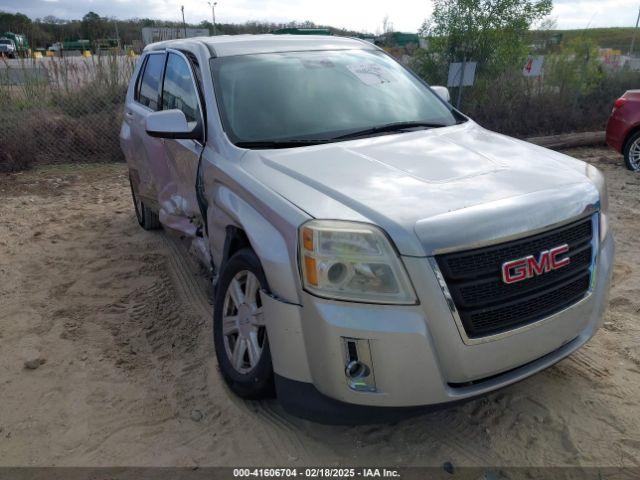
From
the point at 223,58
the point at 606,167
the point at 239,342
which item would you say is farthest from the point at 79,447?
the point at 606,167

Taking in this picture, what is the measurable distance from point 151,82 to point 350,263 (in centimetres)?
346

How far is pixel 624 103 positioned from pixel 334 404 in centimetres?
764

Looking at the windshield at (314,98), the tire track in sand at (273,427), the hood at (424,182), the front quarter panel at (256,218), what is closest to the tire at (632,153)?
the windshield at (314,98)

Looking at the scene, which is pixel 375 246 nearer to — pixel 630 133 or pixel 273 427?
pixel 273 427

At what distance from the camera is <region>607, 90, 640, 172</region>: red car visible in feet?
Result: 25.5

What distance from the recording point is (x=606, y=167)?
328 inches

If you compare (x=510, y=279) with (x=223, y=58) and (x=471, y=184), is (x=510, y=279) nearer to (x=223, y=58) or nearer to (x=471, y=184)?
(x=471, y=184)

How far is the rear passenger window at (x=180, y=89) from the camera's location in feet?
11.9

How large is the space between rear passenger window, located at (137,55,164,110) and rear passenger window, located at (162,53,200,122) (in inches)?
9.5

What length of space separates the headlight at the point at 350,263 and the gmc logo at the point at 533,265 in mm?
464

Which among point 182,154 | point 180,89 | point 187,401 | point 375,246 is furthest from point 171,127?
point 375,246

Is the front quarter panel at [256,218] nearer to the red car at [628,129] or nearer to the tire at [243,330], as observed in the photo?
the tire at [243,330]

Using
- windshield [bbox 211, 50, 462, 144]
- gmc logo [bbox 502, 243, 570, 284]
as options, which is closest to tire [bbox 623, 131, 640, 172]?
windshield [bbox 211, 50, 462, 144]

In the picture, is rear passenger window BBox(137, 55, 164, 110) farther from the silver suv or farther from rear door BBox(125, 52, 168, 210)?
the silver suv
